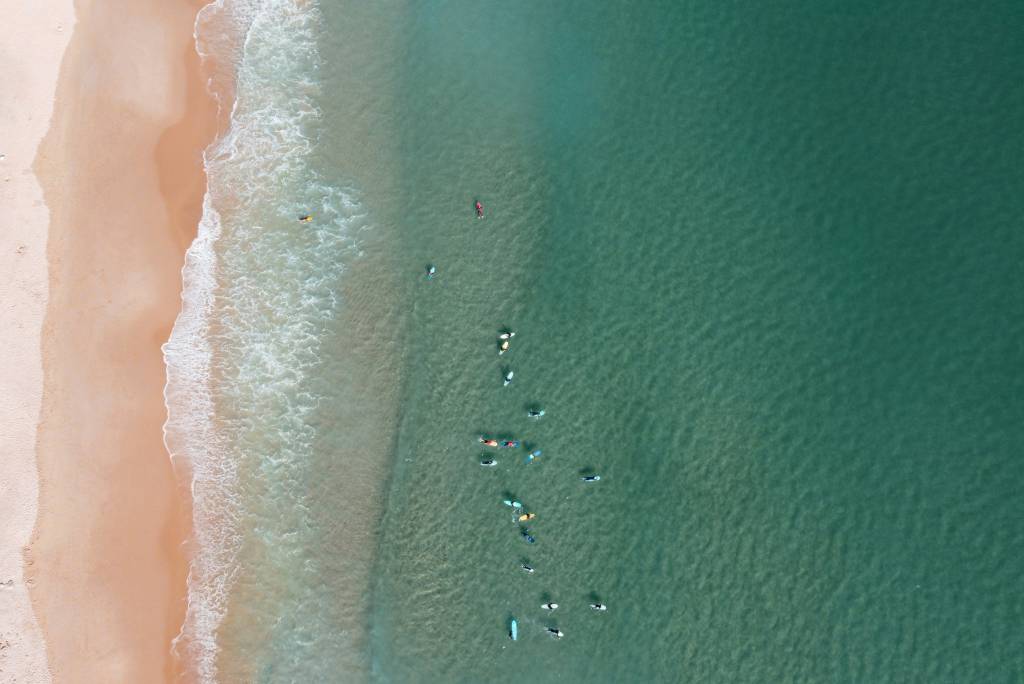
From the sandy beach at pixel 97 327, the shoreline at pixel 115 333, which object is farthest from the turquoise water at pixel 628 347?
the sandy beach at pixel 97 327

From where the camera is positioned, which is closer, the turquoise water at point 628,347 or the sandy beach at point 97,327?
the sandy beach at point 97,327

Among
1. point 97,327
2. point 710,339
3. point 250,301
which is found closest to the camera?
point 97,327

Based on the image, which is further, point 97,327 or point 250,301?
point 250,301

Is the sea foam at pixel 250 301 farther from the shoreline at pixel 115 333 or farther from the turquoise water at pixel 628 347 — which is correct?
the shoreline at pixel 115 333

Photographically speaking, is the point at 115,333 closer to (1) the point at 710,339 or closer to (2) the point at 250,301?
(2) the point at 250,301

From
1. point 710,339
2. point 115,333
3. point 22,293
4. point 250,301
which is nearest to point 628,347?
point 710,339

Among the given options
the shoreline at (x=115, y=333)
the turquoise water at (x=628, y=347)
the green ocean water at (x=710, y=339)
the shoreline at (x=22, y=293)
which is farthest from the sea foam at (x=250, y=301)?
the shoreline at (x=22, y=293)
